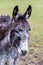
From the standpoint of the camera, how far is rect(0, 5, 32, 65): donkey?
5391 mm

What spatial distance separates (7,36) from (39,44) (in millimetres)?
3671

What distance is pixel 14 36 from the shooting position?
216 inches

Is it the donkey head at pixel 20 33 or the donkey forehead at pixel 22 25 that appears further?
the donkey forehead at pixel 22 25

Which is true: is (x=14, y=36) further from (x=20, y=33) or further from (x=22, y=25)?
(x=22, y=25)

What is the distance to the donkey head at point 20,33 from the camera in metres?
5.34

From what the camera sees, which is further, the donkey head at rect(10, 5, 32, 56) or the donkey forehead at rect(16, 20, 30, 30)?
the donkey forehead at rect(16, 20, 30, 30)

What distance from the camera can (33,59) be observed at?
7.98 metres

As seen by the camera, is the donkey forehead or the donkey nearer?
the donkey

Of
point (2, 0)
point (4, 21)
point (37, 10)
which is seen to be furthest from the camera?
point (2, 0)

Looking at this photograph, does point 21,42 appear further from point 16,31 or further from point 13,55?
point 13,55

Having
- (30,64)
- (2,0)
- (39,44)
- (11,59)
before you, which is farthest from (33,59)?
(2,0)

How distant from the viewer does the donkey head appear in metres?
5.34

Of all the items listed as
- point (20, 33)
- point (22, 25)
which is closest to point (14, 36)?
Result: point (20, 33)

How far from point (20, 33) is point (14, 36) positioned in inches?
6.5
